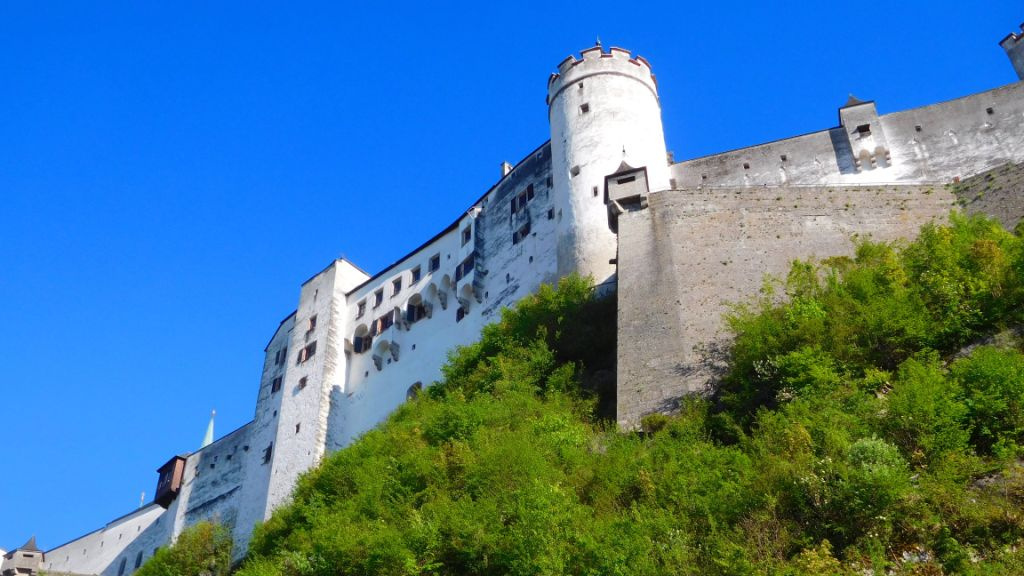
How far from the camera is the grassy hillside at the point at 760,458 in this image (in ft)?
48.8

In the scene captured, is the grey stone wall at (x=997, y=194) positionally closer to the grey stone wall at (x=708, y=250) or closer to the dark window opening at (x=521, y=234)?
the grey stone wall at (x=708, y=250)

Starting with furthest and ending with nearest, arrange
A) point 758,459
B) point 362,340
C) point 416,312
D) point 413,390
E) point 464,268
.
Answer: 1. point 362,340
2. point 416,312
3. point 464,268
4. point 413,390
5. point 758,459

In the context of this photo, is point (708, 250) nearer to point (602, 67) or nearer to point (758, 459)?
point (758, 459)

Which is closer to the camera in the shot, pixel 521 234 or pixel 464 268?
pixel 521 234

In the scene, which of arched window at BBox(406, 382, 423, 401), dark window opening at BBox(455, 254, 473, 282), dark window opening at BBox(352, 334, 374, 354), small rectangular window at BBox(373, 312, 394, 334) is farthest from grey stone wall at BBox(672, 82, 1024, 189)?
dark window opening at BBox(352, 334, 374, 354)

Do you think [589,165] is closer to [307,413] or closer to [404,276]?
[404,276]

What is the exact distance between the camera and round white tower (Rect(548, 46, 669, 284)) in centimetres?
3266

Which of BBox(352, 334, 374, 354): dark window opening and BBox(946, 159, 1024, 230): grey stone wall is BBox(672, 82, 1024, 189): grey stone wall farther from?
BBox(352, 334, 374, 354): dark window opening

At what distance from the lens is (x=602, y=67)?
1474 inches

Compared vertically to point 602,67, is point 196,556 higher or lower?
lower

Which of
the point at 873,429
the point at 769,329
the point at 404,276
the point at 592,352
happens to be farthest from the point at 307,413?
the point at 873,429

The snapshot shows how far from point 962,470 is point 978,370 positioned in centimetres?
218

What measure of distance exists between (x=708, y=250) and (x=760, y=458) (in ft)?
27.8

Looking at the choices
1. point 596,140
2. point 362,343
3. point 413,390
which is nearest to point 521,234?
point 596,140
